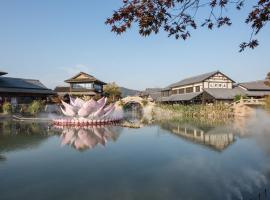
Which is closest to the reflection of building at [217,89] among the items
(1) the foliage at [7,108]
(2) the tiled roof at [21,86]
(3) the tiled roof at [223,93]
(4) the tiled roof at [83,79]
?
(3) the tiled roof at [223,93]

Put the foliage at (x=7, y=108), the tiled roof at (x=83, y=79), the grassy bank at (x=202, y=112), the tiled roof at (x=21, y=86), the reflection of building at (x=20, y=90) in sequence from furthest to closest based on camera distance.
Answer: the tiled roof at (x=83, y=79), the tiled roof at (x=21, y=86), the reflection of building at (x=20, y=90), the grassy bank at (x=202, y=112), the foliage at (x=7, y=108)

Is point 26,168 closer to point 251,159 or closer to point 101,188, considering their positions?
point 101,188

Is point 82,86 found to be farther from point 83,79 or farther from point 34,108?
point 34,108

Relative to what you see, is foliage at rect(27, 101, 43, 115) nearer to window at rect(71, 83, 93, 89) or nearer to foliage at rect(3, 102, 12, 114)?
foliage at rect(3, 102, 12, 114)

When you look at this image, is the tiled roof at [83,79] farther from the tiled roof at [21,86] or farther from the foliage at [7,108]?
the foliage at [7,108]

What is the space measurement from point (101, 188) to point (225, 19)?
17.7 feet

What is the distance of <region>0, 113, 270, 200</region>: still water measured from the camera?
23.7ft

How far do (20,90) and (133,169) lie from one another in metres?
38.4

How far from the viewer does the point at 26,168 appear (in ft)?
32.2

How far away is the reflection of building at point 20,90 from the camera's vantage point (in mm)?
41469

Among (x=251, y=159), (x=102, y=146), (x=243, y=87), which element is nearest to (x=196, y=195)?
(x=251, y=159)

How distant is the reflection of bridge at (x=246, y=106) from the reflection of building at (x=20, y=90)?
30751 mm

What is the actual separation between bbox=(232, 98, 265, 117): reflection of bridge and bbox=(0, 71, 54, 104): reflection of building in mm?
30751

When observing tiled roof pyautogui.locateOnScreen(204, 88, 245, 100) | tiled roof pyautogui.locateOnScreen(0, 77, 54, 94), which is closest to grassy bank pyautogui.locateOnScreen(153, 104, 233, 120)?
tiled roof pyautogui.locateOnScreen(204, 88, 245, 100)
